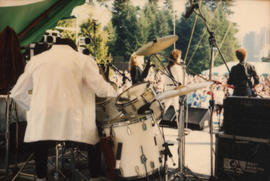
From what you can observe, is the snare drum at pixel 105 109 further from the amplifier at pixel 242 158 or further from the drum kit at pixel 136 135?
the amplifier at pixel 242 158

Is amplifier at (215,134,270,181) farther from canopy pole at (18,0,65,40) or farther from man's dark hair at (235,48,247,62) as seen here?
canopy pole at (18,0,65,40)

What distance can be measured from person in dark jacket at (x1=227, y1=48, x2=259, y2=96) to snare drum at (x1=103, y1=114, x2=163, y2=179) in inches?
84.7

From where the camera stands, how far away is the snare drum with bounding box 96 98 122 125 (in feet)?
9.04

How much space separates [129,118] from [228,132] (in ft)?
3.43

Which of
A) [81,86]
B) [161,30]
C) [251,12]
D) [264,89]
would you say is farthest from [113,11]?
[81,86]

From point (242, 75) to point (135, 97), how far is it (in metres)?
2.27

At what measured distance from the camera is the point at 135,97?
2541mm

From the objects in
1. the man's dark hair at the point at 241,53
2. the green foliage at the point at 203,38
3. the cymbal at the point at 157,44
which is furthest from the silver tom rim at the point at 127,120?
the green foliage at the point at 203,38

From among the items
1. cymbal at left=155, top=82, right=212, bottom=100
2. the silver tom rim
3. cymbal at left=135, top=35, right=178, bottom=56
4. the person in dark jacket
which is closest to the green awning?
cymbal at left=135, top=35, right=178, bottom=56

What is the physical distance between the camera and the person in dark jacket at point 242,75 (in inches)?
160

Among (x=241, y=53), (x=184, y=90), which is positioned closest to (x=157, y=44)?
(x=184, y=90)

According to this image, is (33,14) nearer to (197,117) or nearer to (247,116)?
(247,116)

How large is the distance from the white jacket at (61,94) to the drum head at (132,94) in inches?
5.8

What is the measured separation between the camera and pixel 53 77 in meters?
2.30
